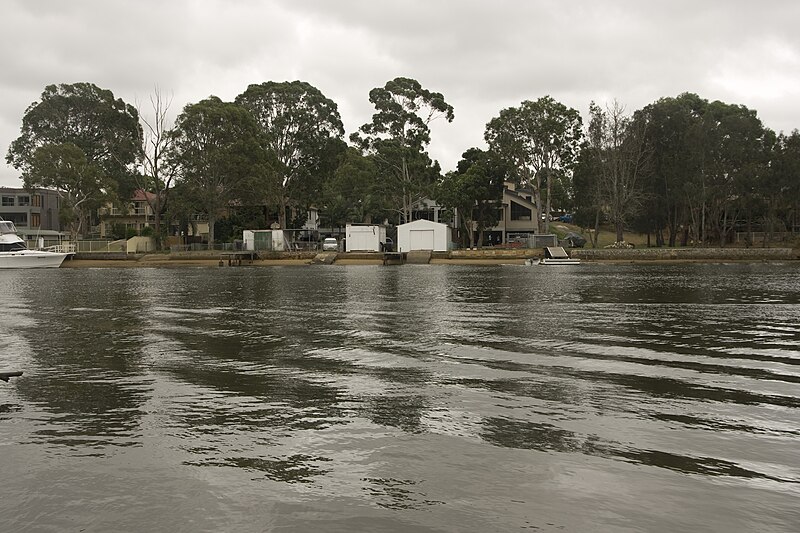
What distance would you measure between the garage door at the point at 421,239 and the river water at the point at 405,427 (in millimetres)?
50838

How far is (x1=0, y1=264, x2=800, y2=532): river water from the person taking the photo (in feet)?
20.0

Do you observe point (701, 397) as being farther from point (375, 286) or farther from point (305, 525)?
point (375, 286)

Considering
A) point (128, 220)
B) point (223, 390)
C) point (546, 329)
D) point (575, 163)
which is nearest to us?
point (223, 390)

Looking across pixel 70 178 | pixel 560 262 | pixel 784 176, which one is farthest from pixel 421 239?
pixel 70 178

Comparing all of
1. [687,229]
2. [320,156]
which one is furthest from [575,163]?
[320,156]

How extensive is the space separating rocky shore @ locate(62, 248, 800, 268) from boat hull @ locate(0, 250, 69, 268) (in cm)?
252

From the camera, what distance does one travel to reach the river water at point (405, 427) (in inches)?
239

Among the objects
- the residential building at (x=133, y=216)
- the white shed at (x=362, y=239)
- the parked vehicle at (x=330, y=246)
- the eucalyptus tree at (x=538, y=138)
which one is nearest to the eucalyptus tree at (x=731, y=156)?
the eucalyptus tree at (x=538, y=138)

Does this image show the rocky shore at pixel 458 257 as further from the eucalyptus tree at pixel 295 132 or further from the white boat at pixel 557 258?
the eucalyptus tree at pixel 295 132

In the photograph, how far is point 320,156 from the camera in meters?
83.9

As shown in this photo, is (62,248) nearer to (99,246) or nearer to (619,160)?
(99,246)

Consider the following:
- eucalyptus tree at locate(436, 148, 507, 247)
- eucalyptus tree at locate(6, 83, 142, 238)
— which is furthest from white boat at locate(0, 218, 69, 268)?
eucalyptus tree at locate(436, 148, 507, 247)

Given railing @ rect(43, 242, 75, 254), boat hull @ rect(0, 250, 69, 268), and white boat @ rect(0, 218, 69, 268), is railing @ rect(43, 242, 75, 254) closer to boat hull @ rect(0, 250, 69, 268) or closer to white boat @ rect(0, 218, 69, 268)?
white boat @ rect(0, 218, 69, 268)

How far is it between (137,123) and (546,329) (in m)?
A: 90.4
